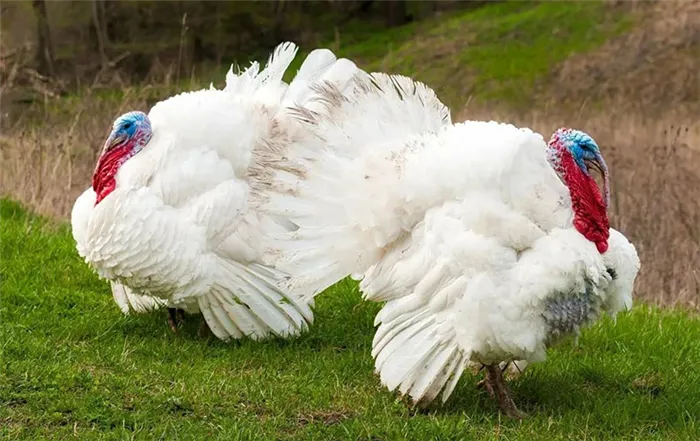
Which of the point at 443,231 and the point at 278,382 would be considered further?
the point at 278,382

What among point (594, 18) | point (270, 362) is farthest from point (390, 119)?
point (594, 18)

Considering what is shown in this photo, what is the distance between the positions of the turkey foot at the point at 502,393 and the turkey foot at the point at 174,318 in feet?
7.76

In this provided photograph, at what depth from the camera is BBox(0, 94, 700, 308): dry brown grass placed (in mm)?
9875

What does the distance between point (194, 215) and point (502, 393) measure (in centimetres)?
221

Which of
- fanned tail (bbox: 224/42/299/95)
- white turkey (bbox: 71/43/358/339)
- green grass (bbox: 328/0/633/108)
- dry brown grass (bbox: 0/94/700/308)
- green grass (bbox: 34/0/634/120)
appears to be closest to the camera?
white turkey (bbox: 71/43/358/339)

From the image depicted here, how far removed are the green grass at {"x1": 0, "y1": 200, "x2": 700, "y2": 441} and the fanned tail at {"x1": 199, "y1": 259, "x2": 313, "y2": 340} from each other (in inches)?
4.3

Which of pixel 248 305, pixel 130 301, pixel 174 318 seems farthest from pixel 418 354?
pixel 130 301

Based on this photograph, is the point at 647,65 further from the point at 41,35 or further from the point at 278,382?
the point at 278,382

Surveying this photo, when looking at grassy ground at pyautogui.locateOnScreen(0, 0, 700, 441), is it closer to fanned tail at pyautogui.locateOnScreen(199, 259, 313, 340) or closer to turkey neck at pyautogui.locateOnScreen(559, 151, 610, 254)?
fanned tail at pyautogui.locateOnScreen(199, 259, 313, 340)

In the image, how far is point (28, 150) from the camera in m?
11.1

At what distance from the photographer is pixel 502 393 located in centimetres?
568

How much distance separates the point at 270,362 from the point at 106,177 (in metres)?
1.57

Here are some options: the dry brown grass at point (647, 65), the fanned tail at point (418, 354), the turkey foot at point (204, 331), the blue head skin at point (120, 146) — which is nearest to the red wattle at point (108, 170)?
the blue head skin at point (120, 146)

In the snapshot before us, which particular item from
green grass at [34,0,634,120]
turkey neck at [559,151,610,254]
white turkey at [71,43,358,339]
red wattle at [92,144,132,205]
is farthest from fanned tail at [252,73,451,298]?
green grass at [34,0,634,120]
